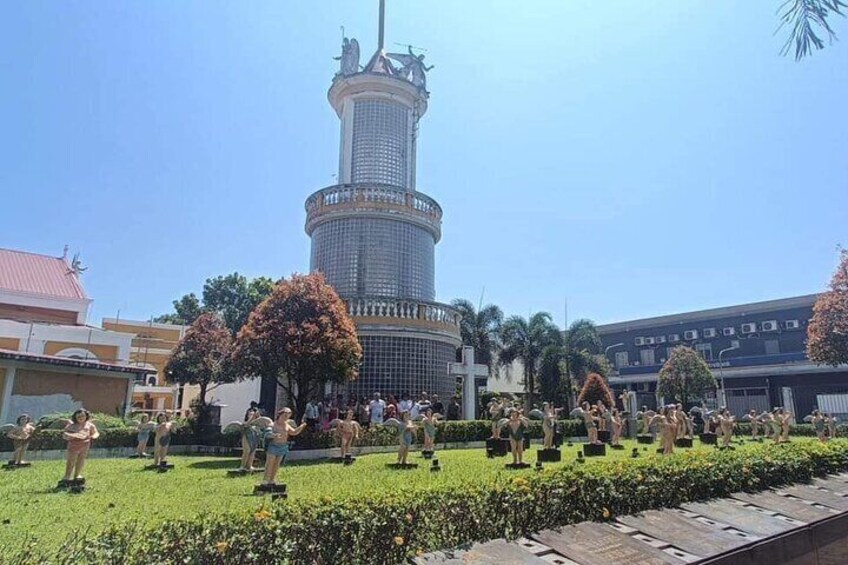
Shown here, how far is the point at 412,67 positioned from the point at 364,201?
975cm

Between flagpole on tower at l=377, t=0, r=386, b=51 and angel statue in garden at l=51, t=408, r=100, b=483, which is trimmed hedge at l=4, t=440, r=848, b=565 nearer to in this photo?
angel statue in garden at l=51, t=408, r=100, b=483

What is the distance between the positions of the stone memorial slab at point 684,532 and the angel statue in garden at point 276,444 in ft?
17.5

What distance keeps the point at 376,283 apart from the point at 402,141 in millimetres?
7862

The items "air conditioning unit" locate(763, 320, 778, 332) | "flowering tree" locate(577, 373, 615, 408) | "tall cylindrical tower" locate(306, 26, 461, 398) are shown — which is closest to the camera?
"tall cylindrical tower" locate(306, 26, 461, 398)

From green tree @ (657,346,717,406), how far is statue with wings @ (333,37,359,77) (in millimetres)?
25068

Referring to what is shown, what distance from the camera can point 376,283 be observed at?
24.5 metres

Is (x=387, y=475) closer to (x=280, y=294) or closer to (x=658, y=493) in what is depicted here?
(x=658, y=493)

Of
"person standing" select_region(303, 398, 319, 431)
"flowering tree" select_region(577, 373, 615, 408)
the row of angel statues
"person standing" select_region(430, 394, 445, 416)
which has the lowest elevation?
"person standing" select_region(303, 398, 319, 431)

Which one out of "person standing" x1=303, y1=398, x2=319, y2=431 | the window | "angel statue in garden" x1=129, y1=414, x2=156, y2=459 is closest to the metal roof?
"angel statue in garden" x1=129, y1=414, x2=156, y2=459

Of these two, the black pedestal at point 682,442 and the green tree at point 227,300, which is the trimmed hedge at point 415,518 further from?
the green tree at point 227,300

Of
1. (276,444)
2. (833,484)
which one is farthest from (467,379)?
(276,444)

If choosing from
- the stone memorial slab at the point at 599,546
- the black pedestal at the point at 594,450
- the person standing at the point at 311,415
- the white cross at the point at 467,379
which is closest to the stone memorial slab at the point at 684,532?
the stone memorial slab at the point at 599,546

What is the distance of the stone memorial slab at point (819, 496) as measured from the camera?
30.8 ft

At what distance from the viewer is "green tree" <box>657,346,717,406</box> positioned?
33.4 m
